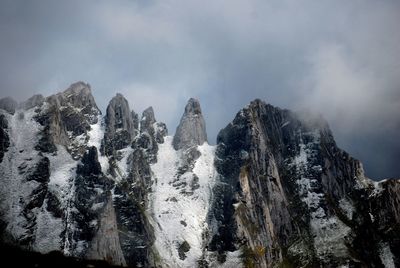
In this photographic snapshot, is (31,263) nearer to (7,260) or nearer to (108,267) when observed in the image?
(7,260)

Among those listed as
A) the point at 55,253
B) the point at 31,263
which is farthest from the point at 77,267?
the point at 55,253

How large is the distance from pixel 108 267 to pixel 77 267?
328 inches

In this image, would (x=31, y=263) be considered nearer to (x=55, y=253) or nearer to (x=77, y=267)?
(x=77, y=267)

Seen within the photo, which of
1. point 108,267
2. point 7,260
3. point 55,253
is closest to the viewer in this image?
point 7,260

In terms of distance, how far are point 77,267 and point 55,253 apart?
1725 centimetres

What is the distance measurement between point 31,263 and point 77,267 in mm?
6712

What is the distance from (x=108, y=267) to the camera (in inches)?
3339

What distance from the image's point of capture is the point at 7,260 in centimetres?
7488

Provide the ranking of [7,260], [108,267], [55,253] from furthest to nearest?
1. [55,253]
2. [108,267]
3. [7,260]

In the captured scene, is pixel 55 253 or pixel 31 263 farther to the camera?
pixel 55 253

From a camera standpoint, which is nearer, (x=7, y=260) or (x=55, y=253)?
(x=7, y=260)

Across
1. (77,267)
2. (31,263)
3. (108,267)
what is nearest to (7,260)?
(31,263)

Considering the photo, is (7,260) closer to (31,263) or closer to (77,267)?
(31,263)

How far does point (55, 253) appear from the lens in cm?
9281
